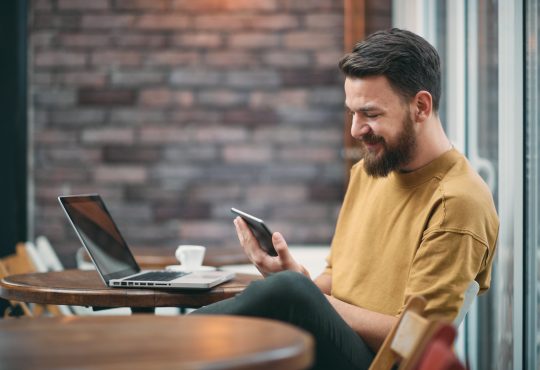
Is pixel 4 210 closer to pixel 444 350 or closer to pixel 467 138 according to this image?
pixel 467 138

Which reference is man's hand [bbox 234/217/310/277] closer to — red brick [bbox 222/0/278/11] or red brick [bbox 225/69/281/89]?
red brick [bbox 225/69/281/89]

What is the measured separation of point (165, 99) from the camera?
5.27 m

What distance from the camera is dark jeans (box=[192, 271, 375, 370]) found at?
1.87 m

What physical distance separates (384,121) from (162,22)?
3233 mm

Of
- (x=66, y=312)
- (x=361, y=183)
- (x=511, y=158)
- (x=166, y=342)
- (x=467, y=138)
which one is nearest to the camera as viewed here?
(x=166, y=342)

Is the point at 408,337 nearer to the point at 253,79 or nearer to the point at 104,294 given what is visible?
the point at 104,294

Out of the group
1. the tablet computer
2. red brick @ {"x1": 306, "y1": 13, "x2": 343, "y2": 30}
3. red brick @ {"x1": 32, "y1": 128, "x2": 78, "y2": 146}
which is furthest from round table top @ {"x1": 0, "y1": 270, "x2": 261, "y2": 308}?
red brick @ {"x1": 306, "y1": 13, "x2": 343, "y2": 30}

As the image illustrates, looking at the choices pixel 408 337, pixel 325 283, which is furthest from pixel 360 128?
pixel 408 337

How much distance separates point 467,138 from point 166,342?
2849 mm

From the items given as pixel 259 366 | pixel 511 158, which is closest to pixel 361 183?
pixel 511 158

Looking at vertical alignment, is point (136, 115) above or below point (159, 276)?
above

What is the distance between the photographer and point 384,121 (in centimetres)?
226

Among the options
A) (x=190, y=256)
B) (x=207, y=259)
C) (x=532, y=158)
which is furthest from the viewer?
(x=207, y=259)

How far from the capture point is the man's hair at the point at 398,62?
88.0 inches
